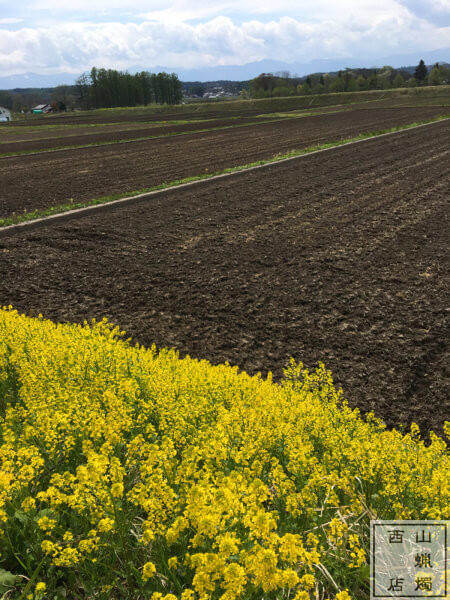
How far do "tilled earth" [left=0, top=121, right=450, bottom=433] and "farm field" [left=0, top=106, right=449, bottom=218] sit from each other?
3313 mm

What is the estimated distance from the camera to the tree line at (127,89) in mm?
125625

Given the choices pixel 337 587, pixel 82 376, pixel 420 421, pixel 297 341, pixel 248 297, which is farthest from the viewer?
pixel 248 297

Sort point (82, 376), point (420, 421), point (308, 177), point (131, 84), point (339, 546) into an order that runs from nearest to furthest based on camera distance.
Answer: point (339, 546) < point (82, 376) < point (420, 421) < point (308, 177) < point (131, 84)

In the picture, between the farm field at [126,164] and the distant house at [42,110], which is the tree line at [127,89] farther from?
the farm field at [126,164]

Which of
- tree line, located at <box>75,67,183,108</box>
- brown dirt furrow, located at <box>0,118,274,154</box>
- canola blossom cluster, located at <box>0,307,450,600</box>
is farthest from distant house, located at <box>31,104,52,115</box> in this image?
canola blossom cluster, located at <box>0,307,450,600</box>

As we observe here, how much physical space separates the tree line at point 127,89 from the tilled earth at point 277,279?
418 ft

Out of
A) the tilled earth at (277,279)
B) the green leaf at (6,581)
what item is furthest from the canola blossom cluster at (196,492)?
the tilled earth at (277,279)

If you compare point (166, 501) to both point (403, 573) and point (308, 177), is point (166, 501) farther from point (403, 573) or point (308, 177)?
point (308, 177)

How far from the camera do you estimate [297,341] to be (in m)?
6.43

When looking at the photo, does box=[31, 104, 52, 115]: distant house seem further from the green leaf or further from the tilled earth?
the green leaf

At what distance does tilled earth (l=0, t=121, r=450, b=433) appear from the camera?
235 inches

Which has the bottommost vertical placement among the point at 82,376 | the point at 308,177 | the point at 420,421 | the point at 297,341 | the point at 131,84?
the point at 420,421

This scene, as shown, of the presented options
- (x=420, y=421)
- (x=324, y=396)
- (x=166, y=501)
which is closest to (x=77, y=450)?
(x=166, y=501)

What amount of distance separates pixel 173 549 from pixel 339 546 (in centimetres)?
97
